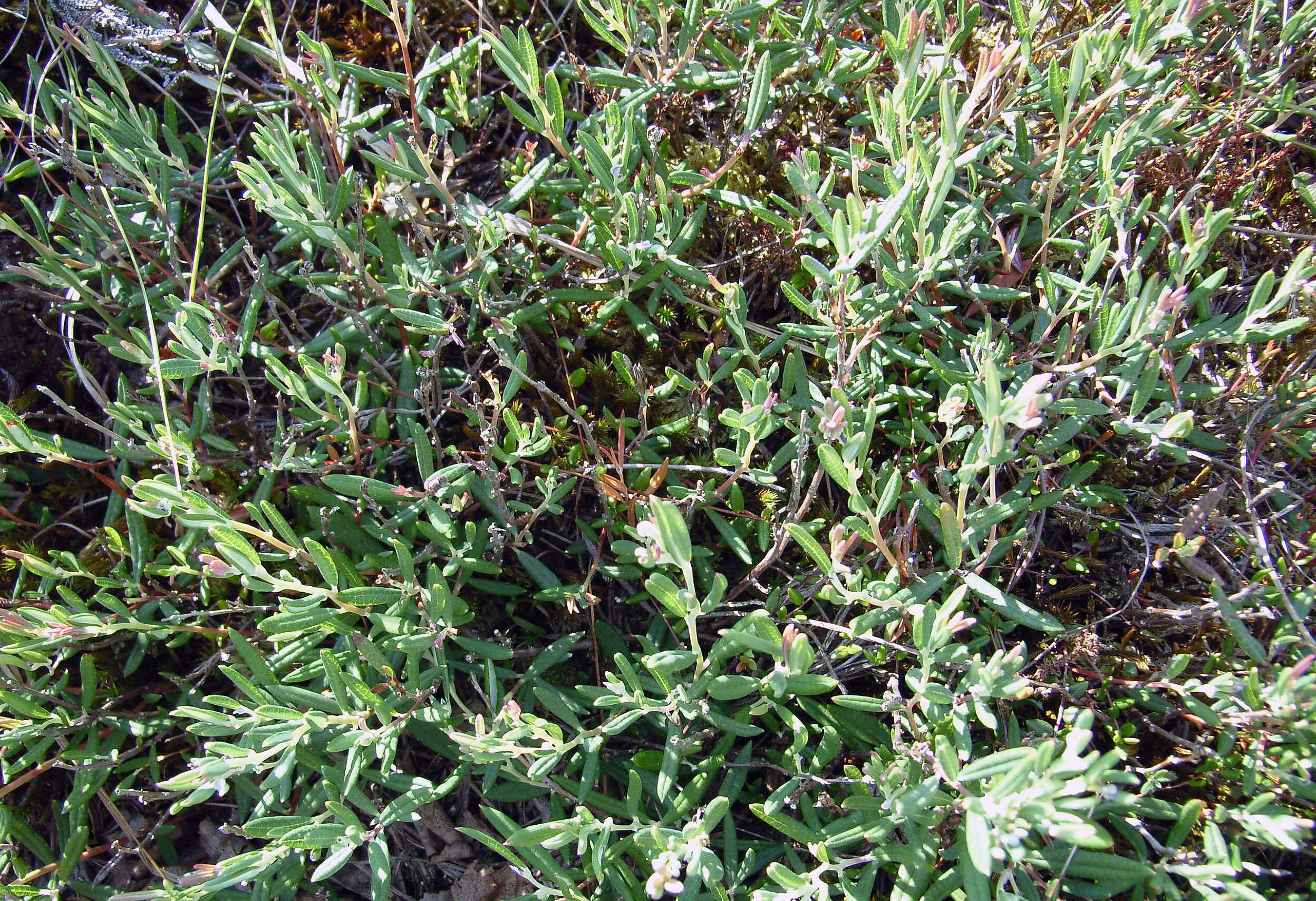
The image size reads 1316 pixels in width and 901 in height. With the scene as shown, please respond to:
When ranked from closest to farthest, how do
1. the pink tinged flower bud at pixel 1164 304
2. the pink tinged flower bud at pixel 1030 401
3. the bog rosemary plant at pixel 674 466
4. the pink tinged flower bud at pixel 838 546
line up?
the pink tinged flower bud at pixel 1030 401 < the pink tinged flower bud at pixel 1164 304 < the pink tinged flower bud at pixel 838 546 < the bog rosemary plant at pixel 674 466

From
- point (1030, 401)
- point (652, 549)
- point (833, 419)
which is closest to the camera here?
point (1030, 401)

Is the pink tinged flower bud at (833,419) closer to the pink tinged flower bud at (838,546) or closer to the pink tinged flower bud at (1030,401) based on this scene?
the pink tinged flower bud at (838,546)

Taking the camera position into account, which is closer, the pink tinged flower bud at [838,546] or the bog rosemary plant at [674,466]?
the pink tinged flower bud at [838,546]

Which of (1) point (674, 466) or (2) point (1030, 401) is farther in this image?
(1) point (674, 466)

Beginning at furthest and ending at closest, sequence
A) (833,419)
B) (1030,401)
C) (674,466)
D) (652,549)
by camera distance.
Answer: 1. (674,466)
2. (833,419)
3. (652,549)
4. (1030,401)

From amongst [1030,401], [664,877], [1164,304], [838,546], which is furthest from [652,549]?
[1164,304]

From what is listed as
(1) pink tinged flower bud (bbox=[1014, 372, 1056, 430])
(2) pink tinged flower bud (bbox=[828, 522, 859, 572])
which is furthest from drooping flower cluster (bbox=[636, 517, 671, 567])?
(1) pink tinged flower bud (bbox=[1014, 372, 1056, 430])

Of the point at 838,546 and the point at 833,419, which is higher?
the point at 833,419

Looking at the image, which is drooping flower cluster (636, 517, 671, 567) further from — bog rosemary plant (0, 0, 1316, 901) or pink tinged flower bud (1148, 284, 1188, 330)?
pink tinged flower bud (1148, 284, 1188, 330)

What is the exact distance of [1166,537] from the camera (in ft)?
9.13

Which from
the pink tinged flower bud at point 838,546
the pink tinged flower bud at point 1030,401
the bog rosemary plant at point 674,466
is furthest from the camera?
the bog rosemary plant at point 674,466

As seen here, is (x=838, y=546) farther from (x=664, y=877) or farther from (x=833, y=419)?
(x=664, y=877)

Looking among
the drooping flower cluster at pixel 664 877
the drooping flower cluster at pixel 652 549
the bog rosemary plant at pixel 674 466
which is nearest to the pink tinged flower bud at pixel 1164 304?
the bog rosemary plant at pixel 674 466

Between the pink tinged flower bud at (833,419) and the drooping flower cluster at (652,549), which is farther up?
Result: the pink tinged flower bud at (833,419)
